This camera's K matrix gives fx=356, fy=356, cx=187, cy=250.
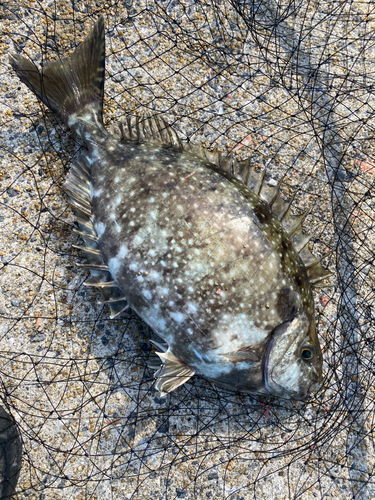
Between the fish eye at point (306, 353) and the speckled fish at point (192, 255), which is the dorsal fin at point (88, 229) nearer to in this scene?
the speckled fish at point (192, 255)

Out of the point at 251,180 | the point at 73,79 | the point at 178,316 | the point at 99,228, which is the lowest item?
the point at 178,316

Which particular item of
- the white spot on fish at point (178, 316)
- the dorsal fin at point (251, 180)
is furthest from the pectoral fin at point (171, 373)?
the dorsal fin at point (251, 180)

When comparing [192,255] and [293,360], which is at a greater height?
[192,255]

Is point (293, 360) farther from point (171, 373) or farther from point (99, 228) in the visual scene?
point (99, 228)

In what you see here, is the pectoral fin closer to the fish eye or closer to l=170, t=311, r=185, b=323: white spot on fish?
l=170, t=311, r=185, b=323: white spot on fish

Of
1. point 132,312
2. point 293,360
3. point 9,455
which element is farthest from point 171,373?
point 9,455

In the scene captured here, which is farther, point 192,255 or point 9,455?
point 9,455

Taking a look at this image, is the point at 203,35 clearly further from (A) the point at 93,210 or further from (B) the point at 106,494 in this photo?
(B) the point at 106,494
